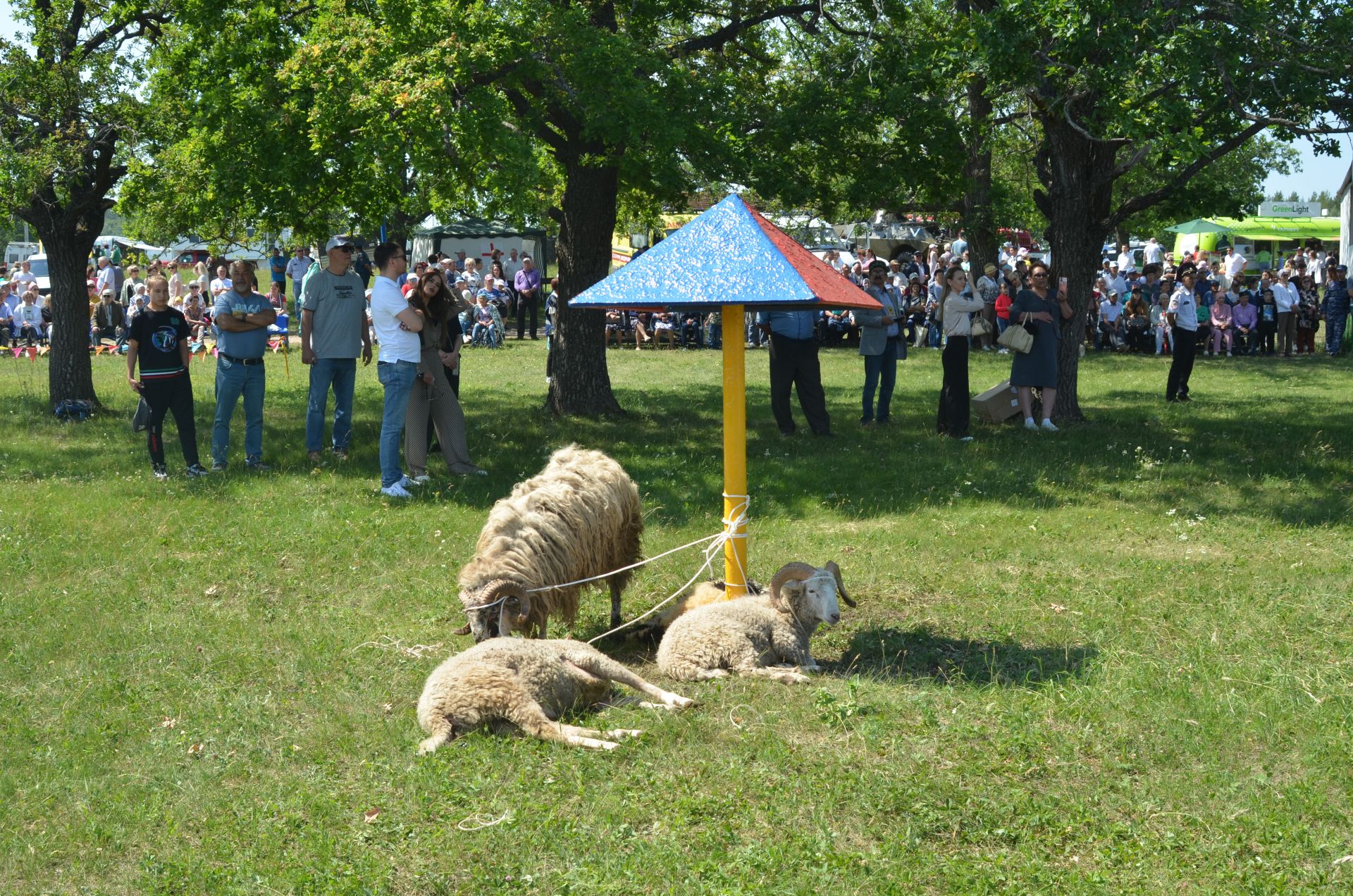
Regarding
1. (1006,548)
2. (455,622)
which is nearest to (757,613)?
(455,622)

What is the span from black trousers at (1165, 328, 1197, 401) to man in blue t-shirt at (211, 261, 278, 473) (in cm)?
1245

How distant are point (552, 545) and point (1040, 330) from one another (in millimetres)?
8896

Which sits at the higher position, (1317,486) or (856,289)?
(856,289)

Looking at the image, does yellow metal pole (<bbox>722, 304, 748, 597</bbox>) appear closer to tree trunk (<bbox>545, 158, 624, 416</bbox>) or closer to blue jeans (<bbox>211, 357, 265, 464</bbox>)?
blue jeans (<bbox>211, 357, 265, 464</bbox>)

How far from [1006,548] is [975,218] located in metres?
12.7

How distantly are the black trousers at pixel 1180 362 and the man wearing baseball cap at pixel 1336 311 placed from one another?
8976 millimetres

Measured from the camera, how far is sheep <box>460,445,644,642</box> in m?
6.90

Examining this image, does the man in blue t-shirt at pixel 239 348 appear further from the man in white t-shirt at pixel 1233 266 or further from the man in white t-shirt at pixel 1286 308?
the man in white t-shirt at pixel 1233 266

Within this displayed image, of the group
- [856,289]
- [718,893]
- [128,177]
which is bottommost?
[718,893]

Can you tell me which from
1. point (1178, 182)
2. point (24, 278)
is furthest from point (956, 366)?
point (24, 278)

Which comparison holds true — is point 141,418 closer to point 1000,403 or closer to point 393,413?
point 393,413

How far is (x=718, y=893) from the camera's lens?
4.41 metres

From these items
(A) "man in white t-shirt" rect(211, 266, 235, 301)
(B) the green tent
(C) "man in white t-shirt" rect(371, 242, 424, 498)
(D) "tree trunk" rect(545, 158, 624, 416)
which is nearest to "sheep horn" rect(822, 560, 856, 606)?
(C) "man in white t-shirt" rect(371, 242, 424, 498)

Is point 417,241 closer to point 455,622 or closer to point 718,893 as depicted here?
point 455,622
